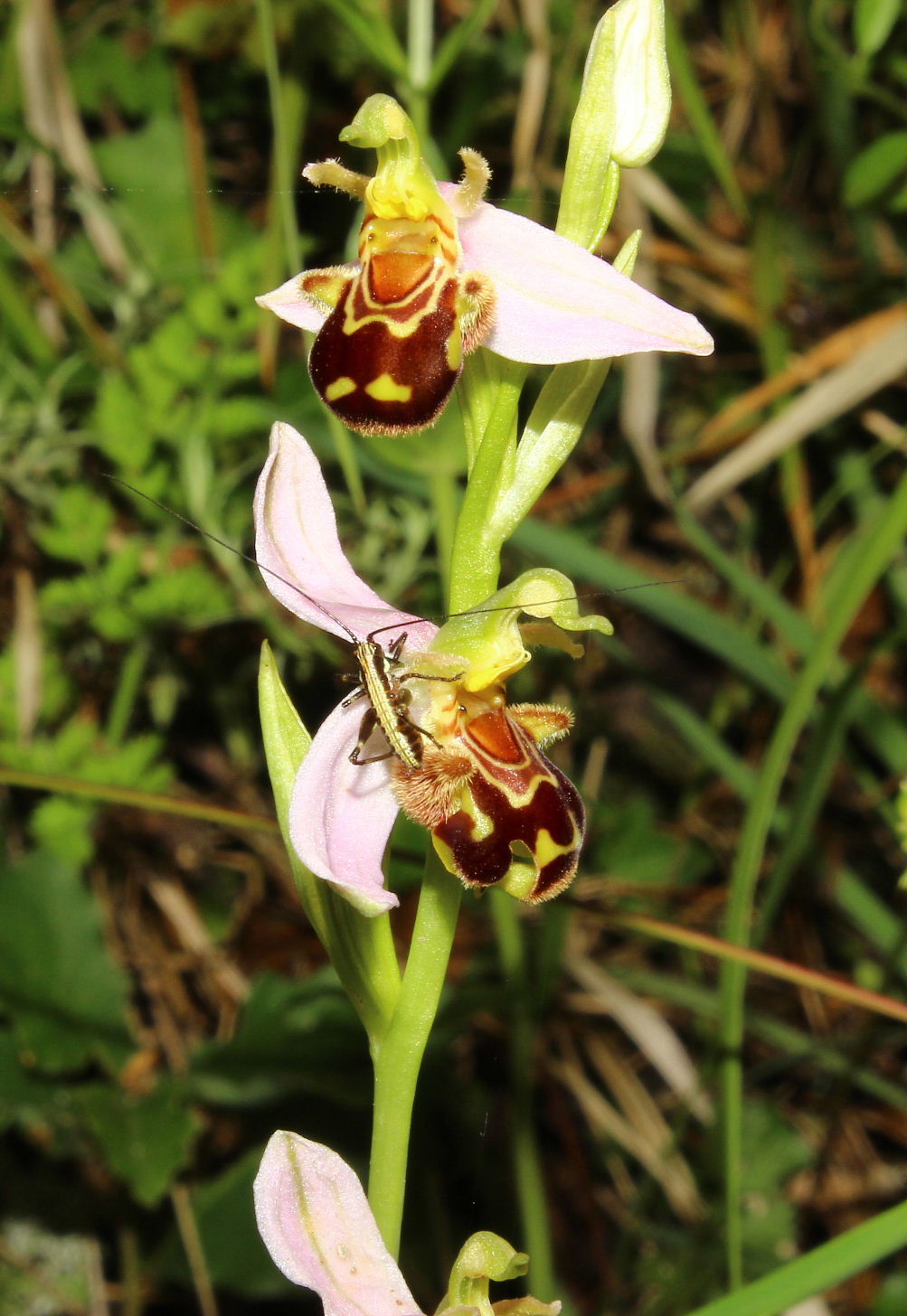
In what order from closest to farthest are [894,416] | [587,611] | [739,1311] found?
[739,1311] < [587,611] < [894,416]

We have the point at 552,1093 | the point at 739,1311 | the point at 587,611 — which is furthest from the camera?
the point at 552,1093

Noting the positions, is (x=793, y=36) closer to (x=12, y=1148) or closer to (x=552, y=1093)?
(x=552, y=1093)

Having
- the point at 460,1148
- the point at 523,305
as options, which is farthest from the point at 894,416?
the point at 523,305

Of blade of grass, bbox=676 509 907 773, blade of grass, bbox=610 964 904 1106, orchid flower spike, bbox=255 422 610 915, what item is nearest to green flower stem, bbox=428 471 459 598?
blade of grass, bbox=676 509 907 773

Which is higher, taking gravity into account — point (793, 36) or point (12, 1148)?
point (793, 36)

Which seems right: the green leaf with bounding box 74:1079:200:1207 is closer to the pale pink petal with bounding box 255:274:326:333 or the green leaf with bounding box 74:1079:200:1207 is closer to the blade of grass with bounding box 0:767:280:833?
the blade of grass with bounding box 0:767:280:833

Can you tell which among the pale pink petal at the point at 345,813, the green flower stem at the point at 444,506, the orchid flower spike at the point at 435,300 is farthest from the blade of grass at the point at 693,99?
the pale pink petal at the point at 345,813

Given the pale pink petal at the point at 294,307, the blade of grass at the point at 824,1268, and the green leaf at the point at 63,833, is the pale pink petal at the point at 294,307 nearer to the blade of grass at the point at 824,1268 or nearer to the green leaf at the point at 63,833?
the blade of grass at the point at 824,1268
